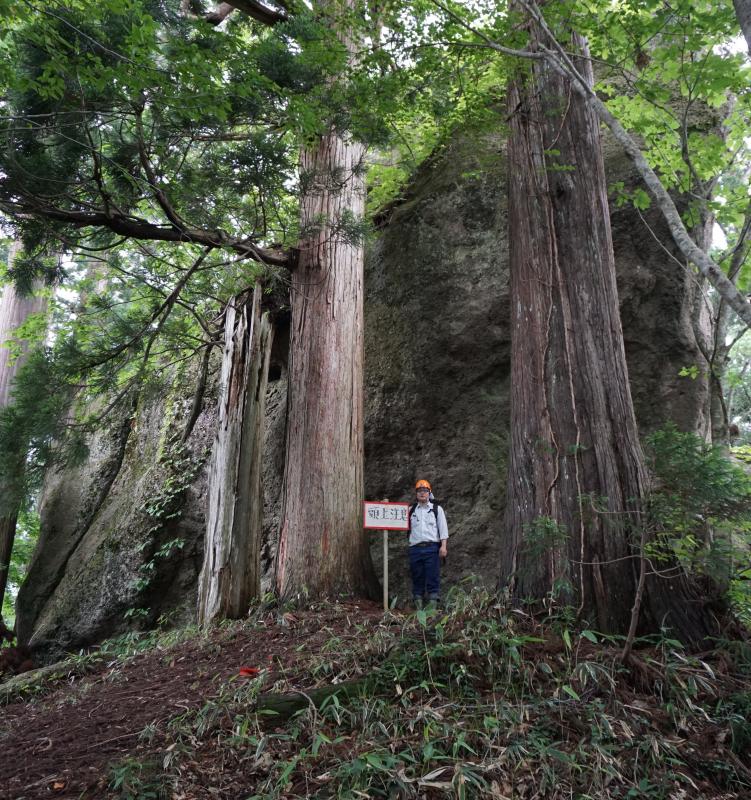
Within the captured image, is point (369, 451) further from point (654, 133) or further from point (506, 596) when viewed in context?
point (654, 133)

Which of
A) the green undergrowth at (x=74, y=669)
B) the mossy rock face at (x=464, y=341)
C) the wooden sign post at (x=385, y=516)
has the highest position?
the mossy rock face at (x=464, y=341)

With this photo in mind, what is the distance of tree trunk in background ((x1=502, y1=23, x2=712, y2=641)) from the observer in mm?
3896

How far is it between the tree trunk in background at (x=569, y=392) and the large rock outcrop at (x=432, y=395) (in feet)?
4.83

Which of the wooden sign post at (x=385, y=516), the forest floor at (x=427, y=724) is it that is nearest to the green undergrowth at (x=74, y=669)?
the forest floor at (x=427, y=724)

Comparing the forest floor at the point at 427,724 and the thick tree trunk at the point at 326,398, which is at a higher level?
the thick tree trunk at the point at 326,398

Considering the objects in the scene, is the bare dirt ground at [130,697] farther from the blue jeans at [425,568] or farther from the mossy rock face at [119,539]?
the mossy rock face at [119,539]

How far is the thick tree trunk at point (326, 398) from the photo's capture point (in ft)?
A: 18.4

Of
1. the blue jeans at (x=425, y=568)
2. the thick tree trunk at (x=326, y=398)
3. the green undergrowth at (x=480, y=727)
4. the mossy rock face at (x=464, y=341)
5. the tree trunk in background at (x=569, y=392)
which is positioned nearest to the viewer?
the green undergrowth at (x=480, y=727)

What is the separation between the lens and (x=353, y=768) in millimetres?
2801

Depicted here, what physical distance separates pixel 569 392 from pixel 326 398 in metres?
2.61

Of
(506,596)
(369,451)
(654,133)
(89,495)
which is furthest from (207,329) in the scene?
(654,133)

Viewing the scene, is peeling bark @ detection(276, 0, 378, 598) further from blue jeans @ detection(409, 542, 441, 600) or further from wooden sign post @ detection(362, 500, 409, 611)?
blue jeans @ detection(409, 542, 441, 600)

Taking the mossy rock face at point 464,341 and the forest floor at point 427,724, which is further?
the mossy rock face at point 464,341

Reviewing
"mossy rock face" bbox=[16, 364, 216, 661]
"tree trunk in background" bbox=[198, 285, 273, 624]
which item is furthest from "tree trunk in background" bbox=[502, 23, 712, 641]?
"mossy rock face" bbox=[16, 364, 216, 661]
